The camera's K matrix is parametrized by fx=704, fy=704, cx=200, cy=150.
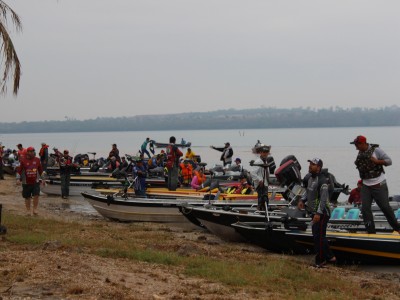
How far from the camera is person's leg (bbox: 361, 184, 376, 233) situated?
480 inches

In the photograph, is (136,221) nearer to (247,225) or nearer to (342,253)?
(247,225)

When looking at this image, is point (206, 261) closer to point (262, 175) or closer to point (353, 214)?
point (262, 175)

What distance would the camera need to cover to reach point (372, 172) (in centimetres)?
1196

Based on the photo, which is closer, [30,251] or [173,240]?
[30,251]

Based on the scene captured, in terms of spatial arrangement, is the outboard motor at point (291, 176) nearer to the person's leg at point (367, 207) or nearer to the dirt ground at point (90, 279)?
the person's leg at point (367, 207)

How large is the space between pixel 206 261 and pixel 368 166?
3.30 metres

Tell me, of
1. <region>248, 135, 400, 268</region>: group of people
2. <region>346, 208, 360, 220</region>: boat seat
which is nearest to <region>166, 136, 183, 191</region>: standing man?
<region>346, 208, 360, 220</region>: boat seat

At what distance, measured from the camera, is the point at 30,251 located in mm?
10617

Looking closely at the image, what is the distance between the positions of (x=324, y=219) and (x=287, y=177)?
278cm

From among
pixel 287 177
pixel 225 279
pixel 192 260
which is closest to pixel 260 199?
pixel 287 177

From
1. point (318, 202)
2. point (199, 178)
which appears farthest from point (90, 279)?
point (199, 178)

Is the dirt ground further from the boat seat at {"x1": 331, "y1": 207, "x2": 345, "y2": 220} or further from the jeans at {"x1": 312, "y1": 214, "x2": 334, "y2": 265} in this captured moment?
the boat seat at {"x1": 331, "y1": 207, "x2": 345, "y2": 220}

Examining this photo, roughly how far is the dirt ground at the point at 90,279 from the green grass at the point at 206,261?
1.15 ft

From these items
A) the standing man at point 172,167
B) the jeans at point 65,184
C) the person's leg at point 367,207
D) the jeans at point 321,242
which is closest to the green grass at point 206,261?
the jeans at point 321,242
